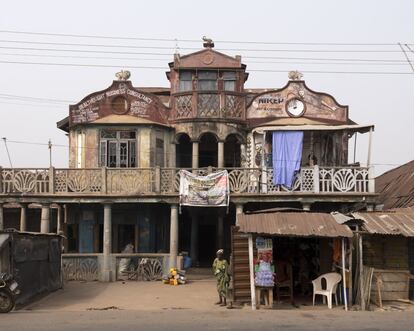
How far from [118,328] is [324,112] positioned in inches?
610

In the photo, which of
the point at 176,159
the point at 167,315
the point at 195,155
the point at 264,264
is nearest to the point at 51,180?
the point at 195,155

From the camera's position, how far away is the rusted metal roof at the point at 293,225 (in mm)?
15094

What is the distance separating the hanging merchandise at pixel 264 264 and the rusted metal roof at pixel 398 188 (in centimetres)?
672

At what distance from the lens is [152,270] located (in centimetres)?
2205

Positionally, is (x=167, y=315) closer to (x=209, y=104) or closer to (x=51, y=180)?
(x=51, y=180)

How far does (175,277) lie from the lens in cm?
2094

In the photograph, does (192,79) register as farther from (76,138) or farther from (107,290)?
(107,290)

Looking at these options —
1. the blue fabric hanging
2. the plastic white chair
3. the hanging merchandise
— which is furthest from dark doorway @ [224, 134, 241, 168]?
the plastic white chair

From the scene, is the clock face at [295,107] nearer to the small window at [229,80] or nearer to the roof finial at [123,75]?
the small window at [229,80]

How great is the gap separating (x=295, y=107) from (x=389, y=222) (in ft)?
28.9

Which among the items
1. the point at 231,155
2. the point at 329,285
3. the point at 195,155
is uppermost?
the point at 231,155

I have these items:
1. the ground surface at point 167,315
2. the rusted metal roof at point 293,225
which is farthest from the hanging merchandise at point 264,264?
the ground surface at point 167,315

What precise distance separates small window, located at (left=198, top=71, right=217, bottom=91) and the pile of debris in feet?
25.2

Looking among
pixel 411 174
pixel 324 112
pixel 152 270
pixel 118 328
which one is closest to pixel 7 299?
pixel 118 328
